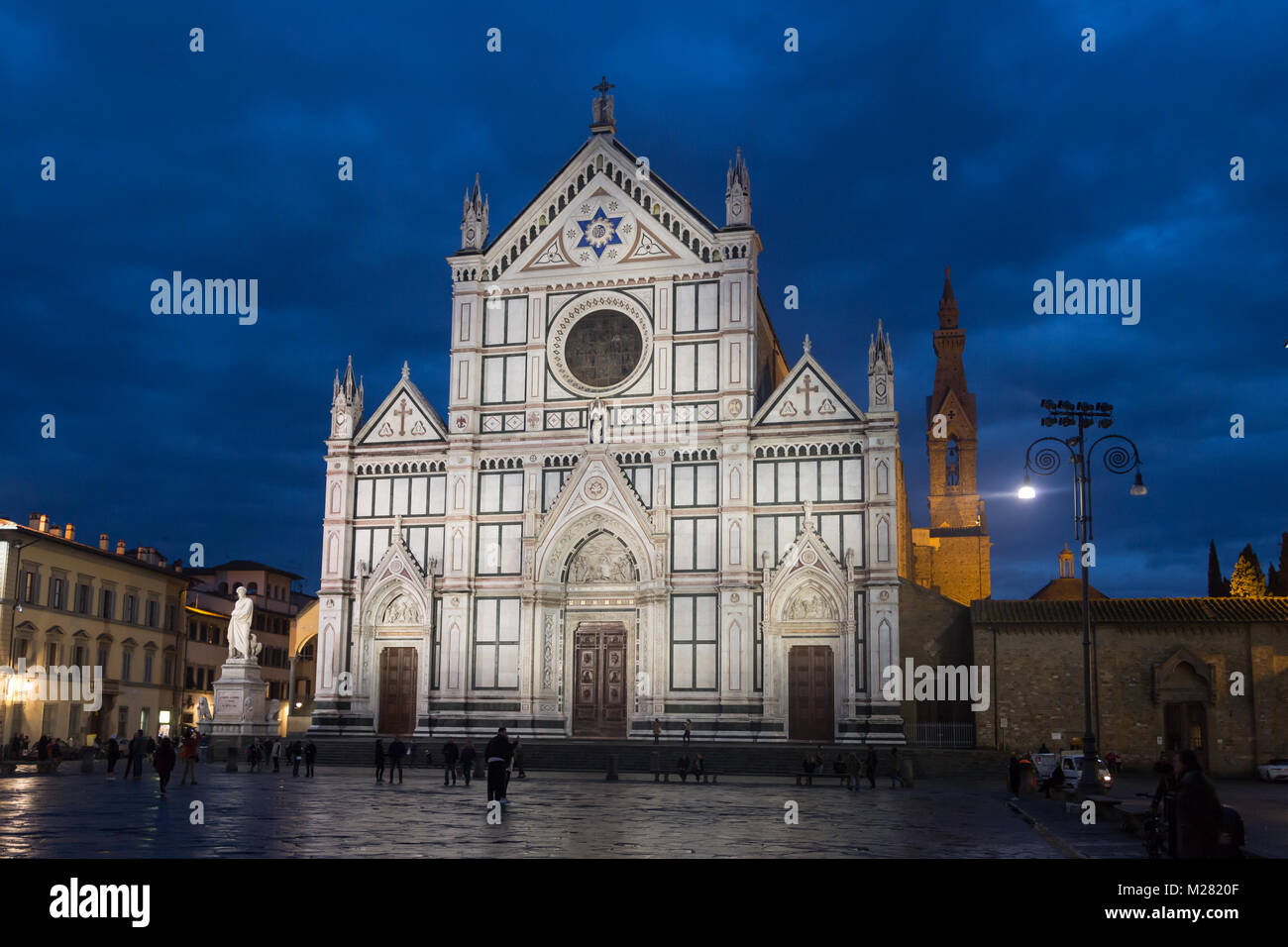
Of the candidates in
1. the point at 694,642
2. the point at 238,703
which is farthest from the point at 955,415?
the point at 238,703

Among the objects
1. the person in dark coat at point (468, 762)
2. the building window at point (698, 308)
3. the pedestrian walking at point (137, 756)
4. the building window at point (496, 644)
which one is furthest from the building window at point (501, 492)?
the pedestrian walking at point (137, 756)

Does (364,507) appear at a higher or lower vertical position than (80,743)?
higher

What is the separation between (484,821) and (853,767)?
16.6m

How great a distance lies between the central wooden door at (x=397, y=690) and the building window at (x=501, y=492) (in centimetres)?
646

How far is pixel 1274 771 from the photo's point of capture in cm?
4047

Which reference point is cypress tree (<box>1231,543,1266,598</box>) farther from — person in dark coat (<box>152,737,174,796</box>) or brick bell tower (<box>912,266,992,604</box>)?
person in dark coat (<box>152,737,174,796</box>)

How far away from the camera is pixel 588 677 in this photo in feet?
153

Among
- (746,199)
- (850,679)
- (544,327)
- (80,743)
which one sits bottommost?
(80,743)

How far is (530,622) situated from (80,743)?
22273 millimetres

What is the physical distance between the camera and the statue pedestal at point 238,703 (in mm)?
41625

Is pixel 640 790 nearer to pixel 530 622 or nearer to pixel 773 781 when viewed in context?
pixel 773 781

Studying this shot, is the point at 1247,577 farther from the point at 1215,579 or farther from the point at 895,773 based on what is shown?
the point at 895,773
